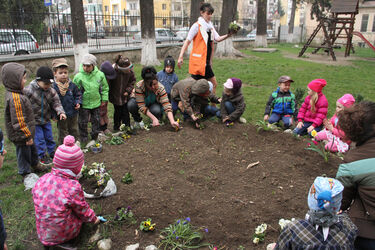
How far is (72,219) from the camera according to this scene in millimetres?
2484

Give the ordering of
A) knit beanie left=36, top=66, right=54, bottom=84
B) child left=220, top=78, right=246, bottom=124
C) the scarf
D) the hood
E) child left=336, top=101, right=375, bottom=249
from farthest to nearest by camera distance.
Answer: child left=220, top=78, right=246, bottom=124, the scarf, knit beanie left=36, top=66, right=54, bottom=84, the hood, child left=336, top=101, right=375, bottom=249

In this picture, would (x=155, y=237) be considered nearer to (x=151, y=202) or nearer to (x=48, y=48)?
(x=151, y=202)

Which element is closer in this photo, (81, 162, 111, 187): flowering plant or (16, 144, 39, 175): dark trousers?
(81, 162, 111, 187): flowering plant

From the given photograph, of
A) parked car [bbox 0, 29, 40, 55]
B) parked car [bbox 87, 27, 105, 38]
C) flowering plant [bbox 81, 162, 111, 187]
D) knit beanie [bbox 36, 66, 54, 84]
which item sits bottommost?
flowering plant [bbox 81, 162, 111, 187]

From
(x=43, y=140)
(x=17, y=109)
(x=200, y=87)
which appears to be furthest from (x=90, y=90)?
(x=200, y=87)

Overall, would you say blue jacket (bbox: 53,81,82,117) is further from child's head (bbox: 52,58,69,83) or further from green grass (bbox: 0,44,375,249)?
green grass (bbox: 0,44,375,249)

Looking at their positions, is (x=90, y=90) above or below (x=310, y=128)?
above

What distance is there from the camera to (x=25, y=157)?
374cm

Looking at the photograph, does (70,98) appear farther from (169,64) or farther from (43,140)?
(169,64)

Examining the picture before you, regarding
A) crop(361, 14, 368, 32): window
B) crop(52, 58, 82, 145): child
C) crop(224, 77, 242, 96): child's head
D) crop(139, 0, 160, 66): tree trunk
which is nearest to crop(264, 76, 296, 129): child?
crop(224, 77, 242, 96): child's head

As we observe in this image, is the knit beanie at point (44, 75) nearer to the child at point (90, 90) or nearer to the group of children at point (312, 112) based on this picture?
the child at point (90, 90)

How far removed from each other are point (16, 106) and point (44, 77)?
2.20 feet

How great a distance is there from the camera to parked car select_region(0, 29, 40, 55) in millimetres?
10289

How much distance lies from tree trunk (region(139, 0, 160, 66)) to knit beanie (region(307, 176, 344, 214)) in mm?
10971
